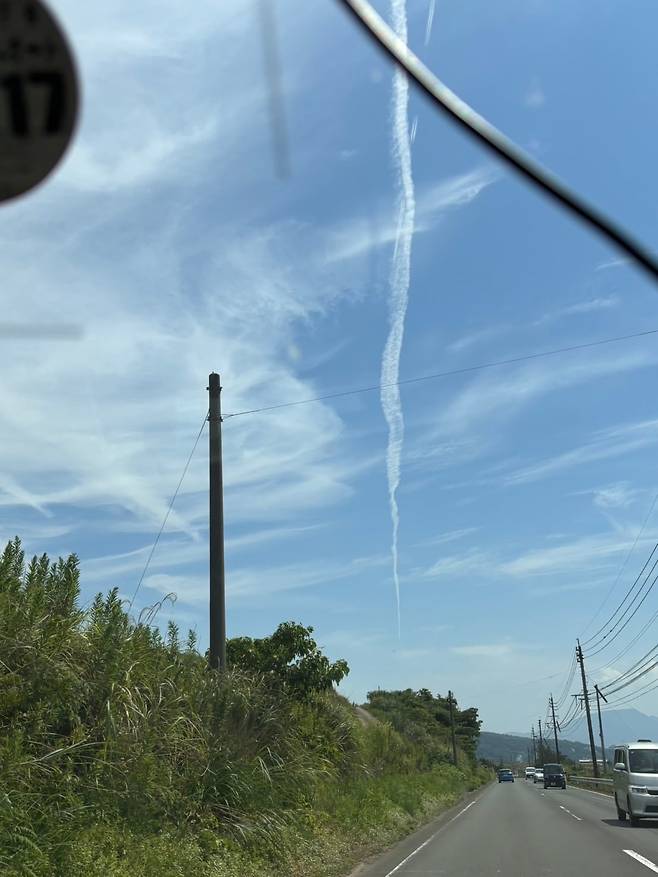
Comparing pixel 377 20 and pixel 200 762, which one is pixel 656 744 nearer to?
pixel 200 762

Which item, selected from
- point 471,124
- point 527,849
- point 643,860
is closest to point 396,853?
point 527,849

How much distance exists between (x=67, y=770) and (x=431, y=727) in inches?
3592

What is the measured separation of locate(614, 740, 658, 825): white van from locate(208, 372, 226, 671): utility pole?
11.9 m

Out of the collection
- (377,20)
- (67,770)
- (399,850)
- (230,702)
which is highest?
(377,20)

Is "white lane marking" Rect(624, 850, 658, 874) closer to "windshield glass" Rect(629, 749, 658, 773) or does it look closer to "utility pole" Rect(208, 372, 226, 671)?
"windshield glass" Rect(629, 749, 658, 773)

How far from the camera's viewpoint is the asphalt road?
13.4 meters

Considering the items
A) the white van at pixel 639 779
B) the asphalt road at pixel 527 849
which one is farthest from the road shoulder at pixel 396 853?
the white van at pixel 639 779

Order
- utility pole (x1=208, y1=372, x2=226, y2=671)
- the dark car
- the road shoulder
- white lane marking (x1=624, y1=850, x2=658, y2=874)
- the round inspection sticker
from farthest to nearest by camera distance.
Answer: the dark car
utility pole (x1=208, y1=372, x2=226, y2=671)
the road shoulder
white lane marking (x1=624, y1=850, x2=658, y2=874)
the round inspection sticker

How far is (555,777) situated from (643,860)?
57.1 metres

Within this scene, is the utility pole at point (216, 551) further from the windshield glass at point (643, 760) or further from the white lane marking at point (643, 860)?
the windshield glass at point (643, 760)

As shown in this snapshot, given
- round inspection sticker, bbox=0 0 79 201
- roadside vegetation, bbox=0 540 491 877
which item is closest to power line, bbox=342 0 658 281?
round inspection sticker, bbox=0 0 79 201

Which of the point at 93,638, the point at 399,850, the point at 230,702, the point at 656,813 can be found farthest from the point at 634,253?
the point at 656,813

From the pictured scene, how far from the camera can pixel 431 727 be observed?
94.8 meters

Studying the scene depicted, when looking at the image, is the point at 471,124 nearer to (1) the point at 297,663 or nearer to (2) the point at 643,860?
(2) the point at 643,860
